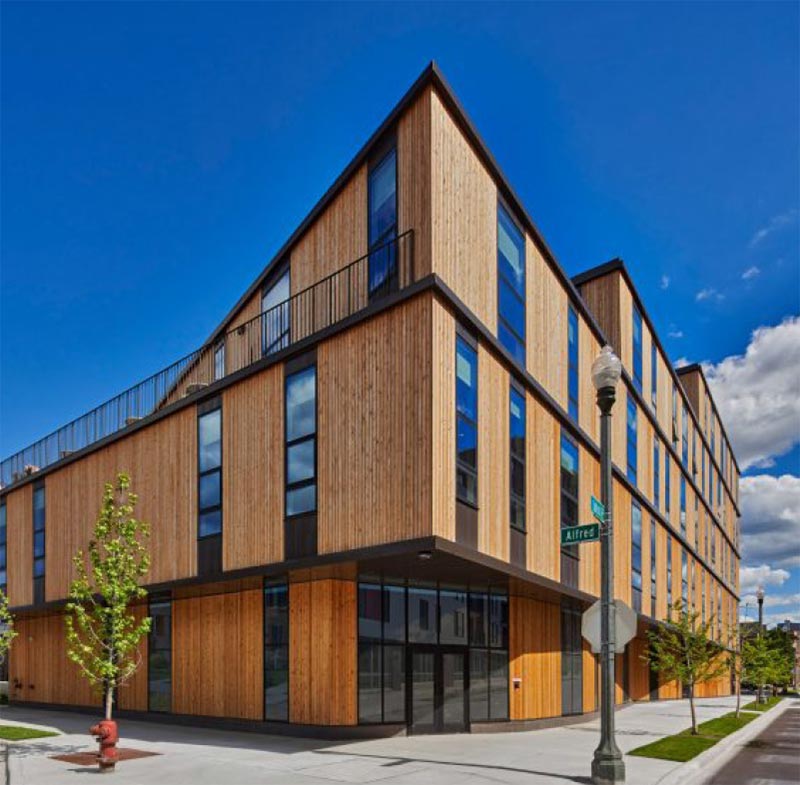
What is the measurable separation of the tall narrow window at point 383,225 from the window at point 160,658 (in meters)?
11.3

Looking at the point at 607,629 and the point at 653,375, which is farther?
the point at 653,375

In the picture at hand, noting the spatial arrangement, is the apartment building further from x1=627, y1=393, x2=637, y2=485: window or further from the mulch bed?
x1=627, y1=393, x2=637, y2=485: window

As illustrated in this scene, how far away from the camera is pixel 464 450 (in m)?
16.5

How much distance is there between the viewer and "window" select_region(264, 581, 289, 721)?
60.7ft

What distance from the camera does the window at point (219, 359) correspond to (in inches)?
953

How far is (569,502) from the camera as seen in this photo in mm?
23656

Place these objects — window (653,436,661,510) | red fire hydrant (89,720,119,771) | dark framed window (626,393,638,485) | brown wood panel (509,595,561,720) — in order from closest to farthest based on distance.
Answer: red fire hydrant (89,720,119,771) < brown wood panel (509,595,561,720) < dark framed window (626,393,638,485) < window (653,436,661,510)

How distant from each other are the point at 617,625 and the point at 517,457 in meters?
6.89

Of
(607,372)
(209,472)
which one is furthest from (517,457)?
(209,472)

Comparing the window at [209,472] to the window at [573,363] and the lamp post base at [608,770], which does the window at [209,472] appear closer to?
the window at [573,363]

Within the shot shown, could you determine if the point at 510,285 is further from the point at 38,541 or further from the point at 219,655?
the point at 38,541

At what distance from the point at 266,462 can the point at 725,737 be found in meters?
14.1

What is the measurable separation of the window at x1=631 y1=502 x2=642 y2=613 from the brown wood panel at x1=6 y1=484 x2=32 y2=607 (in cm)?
2113

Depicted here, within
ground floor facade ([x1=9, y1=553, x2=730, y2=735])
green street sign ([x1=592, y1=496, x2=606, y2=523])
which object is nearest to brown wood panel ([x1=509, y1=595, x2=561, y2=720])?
ground floor facade ([x1=9, y1=553, x2=730, y2=735])
